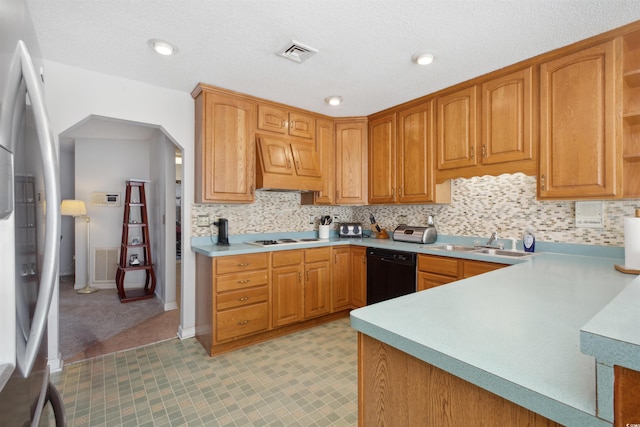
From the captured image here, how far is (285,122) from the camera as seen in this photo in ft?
10.9

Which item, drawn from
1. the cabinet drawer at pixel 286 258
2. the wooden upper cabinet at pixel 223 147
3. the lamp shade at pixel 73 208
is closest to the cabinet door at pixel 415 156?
the cabinet drawer at pixel 286 258

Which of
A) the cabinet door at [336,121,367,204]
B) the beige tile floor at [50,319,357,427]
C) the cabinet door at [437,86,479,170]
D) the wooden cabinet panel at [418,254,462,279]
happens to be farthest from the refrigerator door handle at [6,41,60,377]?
the cabinet door at [336,121,367,204]

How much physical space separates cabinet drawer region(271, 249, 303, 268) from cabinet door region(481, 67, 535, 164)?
1.92 meters

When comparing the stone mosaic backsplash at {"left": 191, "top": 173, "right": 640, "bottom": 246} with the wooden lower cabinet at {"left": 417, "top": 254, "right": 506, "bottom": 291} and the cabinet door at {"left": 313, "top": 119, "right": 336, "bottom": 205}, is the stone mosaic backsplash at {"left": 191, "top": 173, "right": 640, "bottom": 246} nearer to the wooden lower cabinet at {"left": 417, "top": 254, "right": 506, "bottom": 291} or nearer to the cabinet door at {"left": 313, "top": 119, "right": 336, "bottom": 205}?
the cabinet door at {"left": 313, "top": 119, "right": 336, "bottom": 205}

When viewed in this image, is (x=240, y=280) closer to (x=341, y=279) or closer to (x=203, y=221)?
(x=203, y=221)

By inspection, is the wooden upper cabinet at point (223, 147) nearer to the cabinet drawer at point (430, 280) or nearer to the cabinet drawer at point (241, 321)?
the cabinet drawer at point (241, 321)

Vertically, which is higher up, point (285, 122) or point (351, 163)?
point (285, 122)

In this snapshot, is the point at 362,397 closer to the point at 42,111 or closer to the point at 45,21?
the point at 42,111

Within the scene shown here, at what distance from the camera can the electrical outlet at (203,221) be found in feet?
10.00

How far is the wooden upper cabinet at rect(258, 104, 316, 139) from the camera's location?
3.16 m

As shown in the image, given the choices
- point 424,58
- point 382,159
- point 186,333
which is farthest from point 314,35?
point 186,333

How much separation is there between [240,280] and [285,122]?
1.74 metres

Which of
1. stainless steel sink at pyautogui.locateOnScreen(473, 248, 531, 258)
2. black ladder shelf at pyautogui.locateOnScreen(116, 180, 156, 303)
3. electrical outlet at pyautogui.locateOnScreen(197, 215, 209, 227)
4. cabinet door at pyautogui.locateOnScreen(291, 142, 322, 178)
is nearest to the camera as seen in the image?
stainless steel sink at pyautogui.locateOnScreen(473, 248, 531, 258)

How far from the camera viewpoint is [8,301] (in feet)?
1.98
